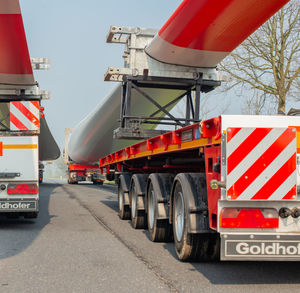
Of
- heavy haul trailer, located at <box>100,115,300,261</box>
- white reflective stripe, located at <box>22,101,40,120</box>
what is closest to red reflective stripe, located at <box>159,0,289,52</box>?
white reflective stripe, located at <box>22,101,40,120</box>

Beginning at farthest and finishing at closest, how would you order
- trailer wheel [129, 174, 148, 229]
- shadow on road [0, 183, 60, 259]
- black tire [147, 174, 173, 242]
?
trailer wheel [129, 174, 148, 229], black tire [147, 174, 173, 242], shadow on road [0, 183, 60, 259]

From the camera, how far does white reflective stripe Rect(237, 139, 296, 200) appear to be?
4.41 meters

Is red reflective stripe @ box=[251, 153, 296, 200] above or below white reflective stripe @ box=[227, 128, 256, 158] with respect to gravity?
below

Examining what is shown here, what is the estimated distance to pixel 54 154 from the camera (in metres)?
35.1

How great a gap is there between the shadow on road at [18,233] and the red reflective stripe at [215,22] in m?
5.04

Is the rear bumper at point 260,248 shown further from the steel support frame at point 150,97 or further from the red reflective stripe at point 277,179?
the steel support frame at point 150,97

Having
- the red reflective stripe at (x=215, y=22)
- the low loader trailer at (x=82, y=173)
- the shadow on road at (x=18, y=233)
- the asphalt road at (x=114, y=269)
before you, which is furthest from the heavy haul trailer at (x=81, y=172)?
the asphalt road at (x=114, y=269)

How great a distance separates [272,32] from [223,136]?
16.5m

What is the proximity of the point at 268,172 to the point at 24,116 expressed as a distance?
5.88m

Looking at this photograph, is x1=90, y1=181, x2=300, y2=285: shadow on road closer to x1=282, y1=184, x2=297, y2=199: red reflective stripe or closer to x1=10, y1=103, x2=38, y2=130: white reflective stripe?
x1=282, y1=184, x2=297, y2=199: red reflective stripe

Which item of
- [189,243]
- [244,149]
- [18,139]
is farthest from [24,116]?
[244,149]

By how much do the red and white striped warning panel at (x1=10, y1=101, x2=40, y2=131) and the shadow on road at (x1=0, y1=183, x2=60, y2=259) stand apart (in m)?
1.97

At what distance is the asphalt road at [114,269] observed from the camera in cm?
466

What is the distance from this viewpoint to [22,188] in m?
8.50
